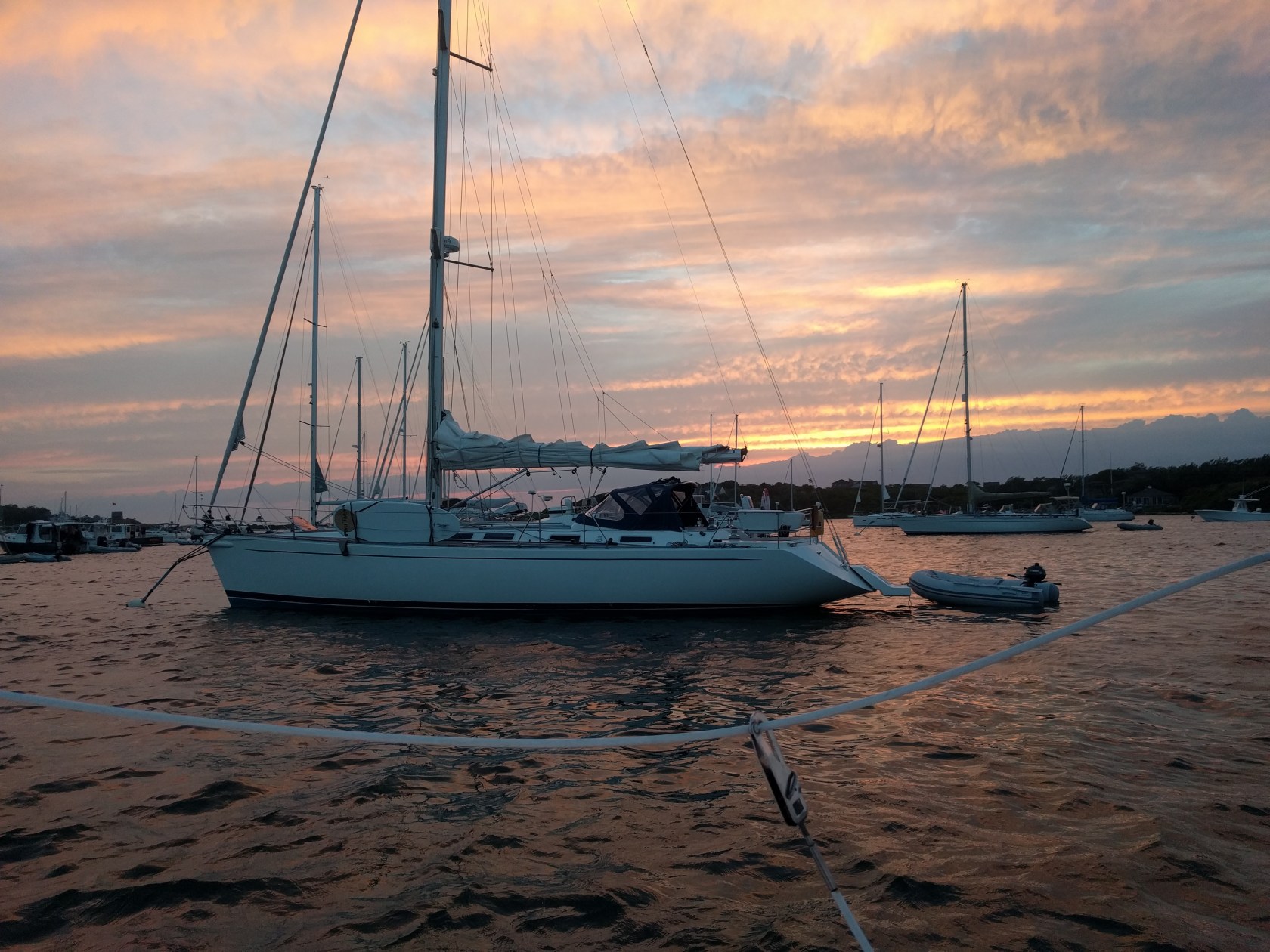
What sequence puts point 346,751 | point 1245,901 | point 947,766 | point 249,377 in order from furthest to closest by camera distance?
point 249,377 < point 346,751 < point 947,766 < point 1245,901

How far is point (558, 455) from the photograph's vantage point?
50.5 feet

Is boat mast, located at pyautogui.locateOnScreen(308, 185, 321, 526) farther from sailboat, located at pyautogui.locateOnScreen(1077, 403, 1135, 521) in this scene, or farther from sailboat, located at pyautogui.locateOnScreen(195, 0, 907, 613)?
sailboat, located at pyautogui.locateOnScreen(1077, 403, 1135, 521)

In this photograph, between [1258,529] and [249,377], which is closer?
[249,377]

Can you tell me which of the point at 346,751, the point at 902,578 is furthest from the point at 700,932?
the point at 902,578

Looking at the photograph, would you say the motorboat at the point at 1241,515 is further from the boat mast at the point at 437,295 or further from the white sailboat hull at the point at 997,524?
the boat mast at the point at 437,295

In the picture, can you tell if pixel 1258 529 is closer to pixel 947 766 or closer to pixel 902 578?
pixel 902 578

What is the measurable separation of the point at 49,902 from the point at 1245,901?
6.20m

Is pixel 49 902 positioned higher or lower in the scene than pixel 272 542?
lower

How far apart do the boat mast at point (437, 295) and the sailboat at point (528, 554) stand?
1.4 inches

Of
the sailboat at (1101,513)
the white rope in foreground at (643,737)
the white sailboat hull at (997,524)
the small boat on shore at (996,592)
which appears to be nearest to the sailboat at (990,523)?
the white sailboat hull at (997,524)

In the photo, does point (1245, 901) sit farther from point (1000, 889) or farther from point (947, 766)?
point (947, 766)

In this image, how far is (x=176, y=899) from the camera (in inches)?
171

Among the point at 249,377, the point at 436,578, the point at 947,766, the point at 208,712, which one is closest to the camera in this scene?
the point at 947,766

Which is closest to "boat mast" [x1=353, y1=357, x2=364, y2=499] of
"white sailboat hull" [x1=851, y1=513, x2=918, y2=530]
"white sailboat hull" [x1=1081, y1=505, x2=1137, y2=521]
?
"white sailboat hull" [x1=851, y1=513, x2=918, y2=530]
